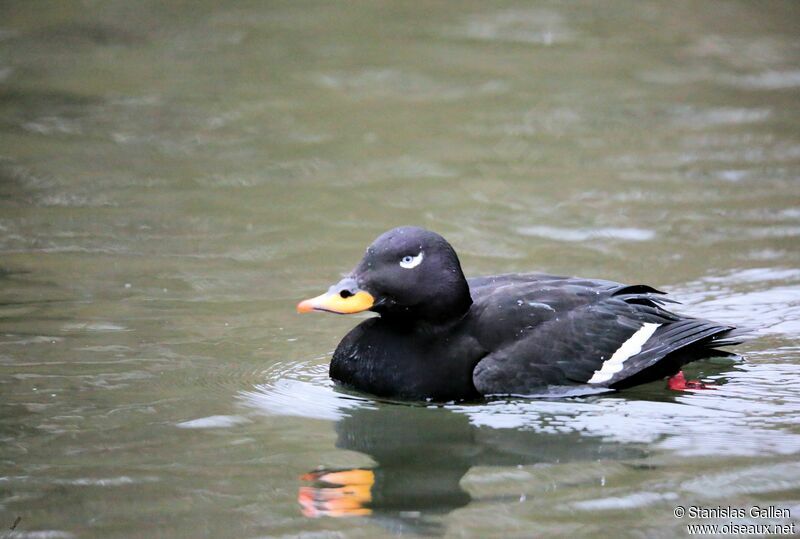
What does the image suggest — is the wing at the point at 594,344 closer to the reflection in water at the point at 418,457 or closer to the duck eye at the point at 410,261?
the reflection in water at the point at 418,457

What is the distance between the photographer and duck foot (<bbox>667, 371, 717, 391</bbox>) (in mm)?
6461

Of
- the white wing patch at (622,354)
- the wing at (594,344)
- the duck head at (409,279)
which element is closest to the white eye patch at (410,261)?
the duck head at (409,279)

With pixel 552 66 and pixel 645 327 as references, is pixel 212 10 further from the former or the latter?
pixel 645 327

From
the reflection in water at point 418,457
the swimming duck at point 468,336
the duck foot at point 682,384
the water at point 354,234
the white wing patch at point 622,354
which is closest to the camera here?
the reflection in water at point 418,457

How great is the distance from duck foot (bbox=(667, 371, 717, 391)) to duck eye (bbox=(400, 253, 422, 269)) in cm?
150

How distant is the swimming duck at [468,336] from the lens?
6.16 metres

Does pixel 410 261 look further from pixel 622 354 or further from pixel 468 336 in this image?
pixel 622 354

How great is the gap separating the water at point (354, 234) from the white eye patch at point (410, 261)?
72 centimetres

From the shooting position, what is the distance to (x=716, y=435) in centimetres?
565

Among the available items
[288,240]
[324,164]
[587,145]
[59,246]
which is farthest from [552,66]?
[59,246]

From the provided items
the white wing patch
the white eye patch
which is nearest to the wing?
the white wing patch

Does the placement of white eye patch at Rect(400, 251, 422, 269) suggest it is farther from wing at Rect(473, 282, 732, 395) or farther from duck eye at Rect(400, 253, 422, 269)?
wing at Rect(473, 282, 732, 395)

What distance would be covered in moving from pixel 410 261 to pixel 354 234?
2.71 meters

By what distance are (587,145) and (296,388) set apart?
16.8 ft
